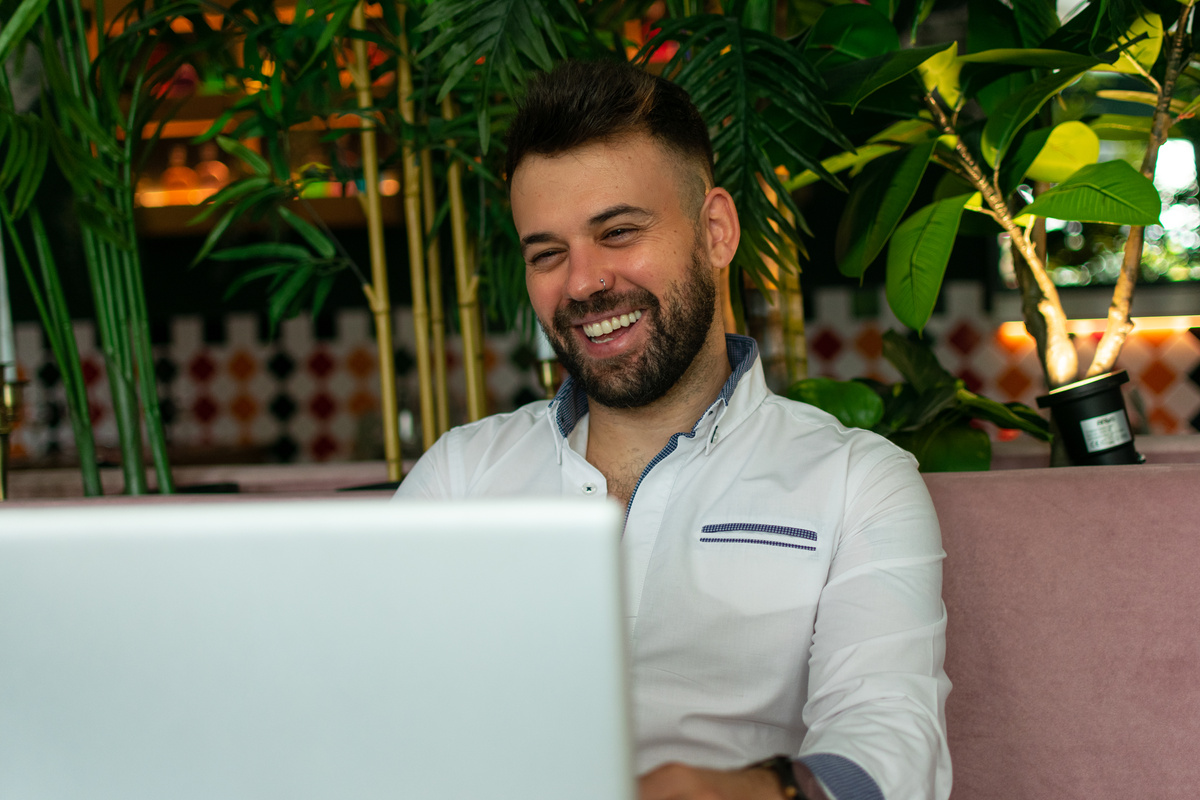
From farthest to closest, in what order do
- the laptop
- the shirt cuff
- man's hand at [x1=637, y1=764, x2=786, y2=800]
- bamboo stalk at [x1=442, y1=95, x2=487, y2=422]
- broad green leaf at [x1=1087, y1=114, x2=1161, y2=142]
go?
bamboo stalk at [x1=442, y1=95, x2=487, y2=422]
broad green leaf at [x1=1087, y1=114, x2=1161, y2=142]
the shirt cuff
man's hand at [x1=637, y1=764, x2=786, y2=800]
the laptop

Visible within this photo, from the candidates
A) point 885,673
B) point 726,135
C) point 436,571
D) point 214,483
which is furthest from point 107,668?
point 214,483

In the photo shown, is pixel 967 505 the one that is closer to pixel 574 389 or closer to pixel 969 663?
pixel 969 663

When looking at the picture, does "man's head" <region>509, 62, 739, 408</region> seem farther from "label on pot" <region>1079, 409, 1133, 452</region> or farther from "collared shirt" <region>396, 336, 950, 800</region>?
"label on pot" <region>1079, 409, 1133, 452</region>

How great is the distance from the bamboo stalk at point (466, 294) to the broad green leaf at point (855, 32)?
682 millimetres

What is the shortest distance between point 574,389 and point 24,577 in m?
0.89

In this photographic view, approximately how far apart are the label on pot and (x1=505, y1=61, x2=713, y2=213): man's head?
64 cm

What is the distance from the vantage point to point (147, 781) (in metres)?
0.44

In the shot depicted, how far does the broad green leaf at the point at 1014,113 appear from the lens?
1.20m

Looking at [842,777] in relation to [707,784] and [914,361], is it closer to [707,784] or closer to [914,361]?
[707,784]

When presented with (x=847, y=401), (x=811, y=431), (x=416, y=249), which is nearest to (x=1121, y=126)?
(x=847, y=401)

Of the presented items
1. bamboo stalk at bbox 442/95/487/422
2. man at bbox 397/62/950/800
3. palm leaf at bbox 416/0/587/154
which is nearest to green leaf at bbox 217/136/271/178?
bamboo stalk at bbox 442/95/487/422

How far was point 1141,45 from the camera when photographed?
1331 millimetres

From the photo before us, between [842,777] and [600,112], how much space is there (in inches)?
30.9

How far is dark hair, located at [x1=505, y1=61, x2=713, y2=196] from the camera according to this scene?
112 centimetres
